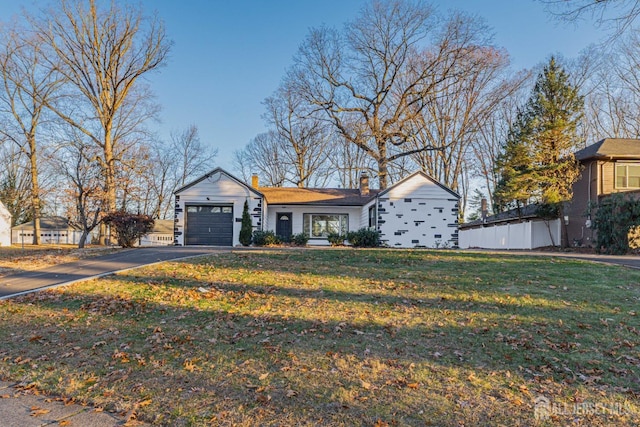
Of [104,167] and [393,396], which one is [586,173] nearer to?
[393,396]

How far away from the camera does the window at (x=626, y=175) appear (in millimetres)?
19561

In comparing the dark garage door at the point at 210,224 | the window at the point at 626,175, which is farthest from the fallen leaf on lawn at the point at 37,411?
the window at the point at 626,175

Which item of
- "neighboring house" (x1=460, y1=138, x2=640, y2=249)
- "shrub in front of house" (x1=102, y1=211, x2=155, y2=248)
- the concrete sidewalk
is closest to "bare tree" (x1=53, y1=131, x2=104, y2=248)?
"shrub in front of house" (x1=102, y1=211, x2=155, y2=248)

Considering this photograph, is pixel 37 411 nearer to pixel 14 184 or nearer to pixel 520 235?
pixel 520 235

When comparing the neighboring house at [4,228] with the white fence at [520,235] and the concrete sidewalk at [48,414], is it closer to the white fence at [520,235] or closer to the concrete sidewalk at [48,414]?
the concrete sidewalk at [48,414]

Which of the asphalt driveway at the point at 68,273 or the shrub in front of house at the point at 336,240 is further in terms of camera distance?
the shrub in front of house at the point at 336,240

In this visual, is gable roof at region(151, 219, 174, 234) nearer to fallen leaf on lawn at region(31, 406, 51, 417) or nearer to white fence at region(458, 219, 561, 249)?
white fence at region(458, 219, 561, 249)

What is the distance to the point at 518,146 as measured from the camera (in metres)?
21.3

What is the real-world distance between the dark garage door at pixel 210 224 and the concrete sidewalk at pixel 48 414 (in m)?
17.2

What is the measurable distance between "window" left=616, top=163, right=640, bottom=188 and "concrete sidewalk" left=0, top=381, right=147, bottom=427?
23409mm

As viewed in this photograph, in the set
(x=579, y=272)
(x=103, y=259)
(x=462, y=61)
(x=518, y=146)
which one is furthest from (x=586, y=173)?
(x=103, y=259)

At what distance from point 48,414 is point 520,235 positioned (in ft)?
81.6

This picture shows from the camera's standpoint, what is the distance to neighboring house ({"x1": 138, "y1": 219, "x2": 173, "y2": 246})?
132 feet

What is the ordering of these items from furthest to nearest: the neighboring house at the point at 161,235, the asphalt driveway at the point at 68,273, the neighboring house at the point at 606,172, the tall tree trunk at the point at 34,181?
1. the neighboring house at the point at 161,235
2. the tall tree trunk at the point at 34,181
3. the neighboring house at the point at 606,172
4. the asphalt driveway at the point at 68,273
